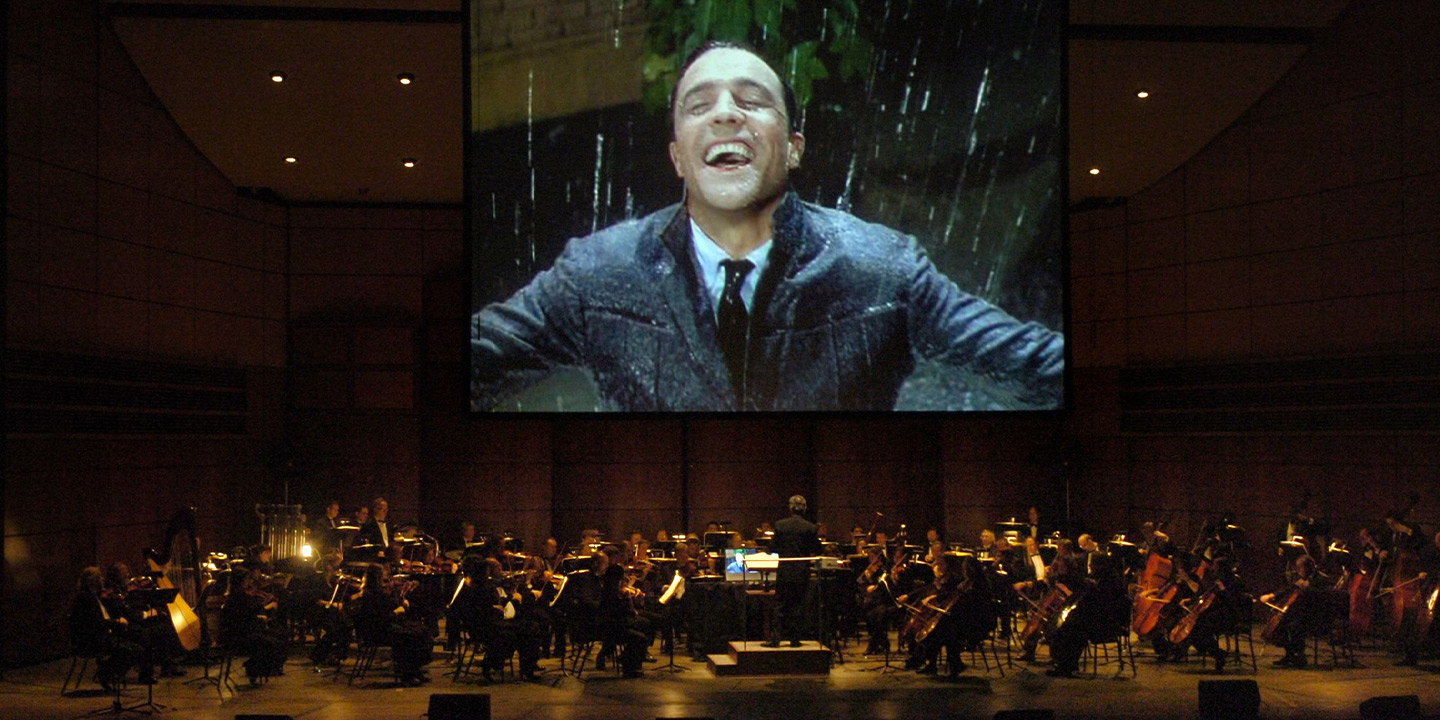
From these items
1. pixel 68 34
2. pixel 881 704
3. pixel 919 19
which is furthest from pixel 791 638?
pixel 68 34

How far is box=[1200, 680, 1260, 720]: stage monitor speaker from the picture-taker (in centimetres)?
856

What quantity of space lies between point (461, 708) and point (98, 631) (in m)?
4.51

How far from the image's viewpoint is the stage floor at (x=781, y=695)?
33.6ft

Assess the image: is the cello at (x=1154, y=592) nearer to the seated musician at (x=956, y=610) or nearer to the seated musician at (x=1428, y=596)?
the seated musician at (x=956, y=610)

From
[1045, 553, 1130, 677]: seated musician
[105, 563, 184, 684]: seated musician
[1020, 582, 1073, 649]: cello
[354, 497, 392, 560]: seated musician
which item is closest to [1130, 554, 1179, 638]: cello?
[1045, 553, 1130, 677]: seated musician

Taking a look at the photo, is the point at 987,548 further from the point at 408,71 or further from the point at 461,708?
the point at 408,71

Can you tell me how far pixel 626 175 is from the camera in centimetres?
1167

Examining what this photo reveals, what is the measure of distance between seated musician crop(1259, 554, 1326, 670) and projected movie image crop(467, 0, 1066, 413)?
289 cm

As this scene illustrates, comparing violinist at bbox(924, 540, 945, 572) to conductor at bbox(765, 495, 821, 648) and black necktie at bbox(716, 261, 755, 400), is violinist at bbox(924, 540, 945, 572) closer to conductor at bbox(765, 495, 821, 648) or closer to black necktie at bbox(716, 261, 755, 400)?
conductor at bbox(765, 495, 821, 648)

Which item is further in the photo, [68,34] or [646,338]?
[68,34]

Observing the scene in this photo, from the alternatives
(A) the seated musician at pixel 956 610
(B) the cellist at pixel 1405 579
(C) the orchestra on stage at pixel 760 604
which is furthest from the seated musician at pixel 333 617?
(B) the cellist at pixel 1405 579

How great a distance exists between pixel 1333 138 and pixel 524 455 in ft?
35.5

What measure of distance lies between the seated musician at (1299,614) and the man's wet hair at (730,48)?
6.14 meters

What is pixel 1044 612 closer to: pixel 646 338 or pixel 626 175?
pixel 646 338
